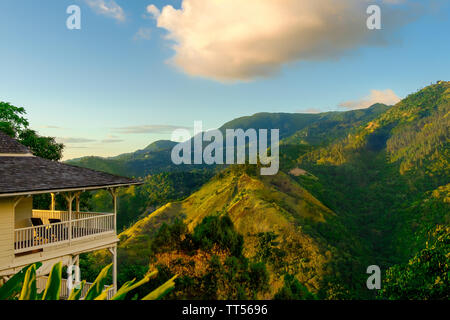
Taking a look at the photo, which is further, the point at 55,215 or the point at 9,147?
the point at 55,215

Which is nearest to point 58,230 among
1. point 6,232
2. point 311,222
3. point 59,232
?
point 59,232

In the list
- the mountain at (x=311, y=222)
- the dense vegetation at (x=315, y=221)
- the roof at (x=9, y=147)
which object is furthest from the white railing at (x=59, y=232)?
the dense vegetation at (x=315, y=221)

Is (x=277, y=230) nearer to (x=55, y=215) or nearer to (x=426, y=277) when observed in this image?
(x=426, y=277)

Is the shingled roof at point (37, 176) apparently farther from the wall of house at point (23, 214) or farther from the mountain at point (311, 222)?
the mountain at point (311, 222)

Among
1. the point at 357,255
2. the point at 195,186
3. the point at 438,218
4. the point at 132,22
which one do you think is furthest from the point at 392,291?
the point at 195,186

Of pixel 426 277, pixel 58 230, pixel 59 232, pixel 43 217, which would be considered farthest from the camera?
pixel 426 277

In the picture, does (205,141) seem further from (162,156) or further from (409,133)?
(409,133)

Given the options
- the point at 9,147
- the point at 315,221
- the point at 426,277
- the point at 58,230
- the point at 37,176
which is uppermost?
the point at 9,147

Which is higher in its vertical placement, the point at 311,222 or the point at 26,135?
the point at 26,135
